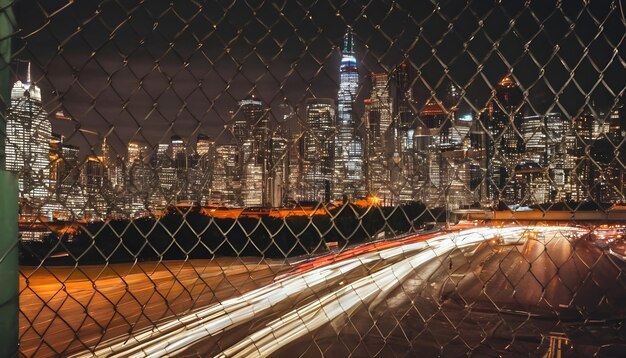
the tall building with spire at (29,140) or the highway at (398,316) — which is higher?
the tall building with spire at (29,140)

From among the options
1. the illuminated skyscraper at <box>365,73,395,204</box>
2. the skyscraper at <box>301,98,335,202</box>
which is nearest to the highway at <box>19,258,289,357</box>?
the skyscraper at <box>301,98,335,202</box>

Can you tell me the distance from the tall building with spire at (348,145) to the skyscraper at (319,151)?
3 cm

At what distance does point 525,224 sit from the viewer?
9.93 ft

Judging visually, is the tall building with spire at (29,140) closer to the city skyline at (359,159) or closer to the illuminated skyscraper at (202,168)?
the city skyline at (359,159)

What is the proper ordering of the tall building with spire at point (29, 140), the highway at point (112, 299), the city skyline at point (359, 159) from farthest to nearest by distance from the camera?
the highway at point (112, 299) → the city skyline at point (359, 159) → the tall building with spire at point (29, 140)

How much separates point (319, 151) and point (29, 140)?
1271mm

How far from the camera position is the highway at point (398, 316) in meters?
4.74

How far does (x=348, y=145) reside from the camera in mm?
2672

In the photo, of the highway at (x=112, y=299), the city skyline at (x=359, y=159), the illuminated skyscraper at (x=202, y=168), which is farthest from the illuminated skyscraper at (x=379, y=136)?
the highway at (x=112, y=299)

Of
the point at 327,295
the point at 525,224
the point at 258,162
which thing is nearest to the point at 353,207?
the point at 258,162

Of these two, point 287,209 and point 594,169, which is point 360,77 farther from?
point 594,169

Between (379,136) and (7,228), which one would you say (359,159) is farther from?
(7,228)

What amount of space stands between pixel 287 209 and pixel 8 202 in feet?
4.16

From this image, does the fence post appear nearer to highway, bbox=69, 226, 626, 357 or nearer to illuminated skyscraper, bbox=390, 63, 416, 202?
illuminated skyscraper, bbox=390, 63, 416, 202
